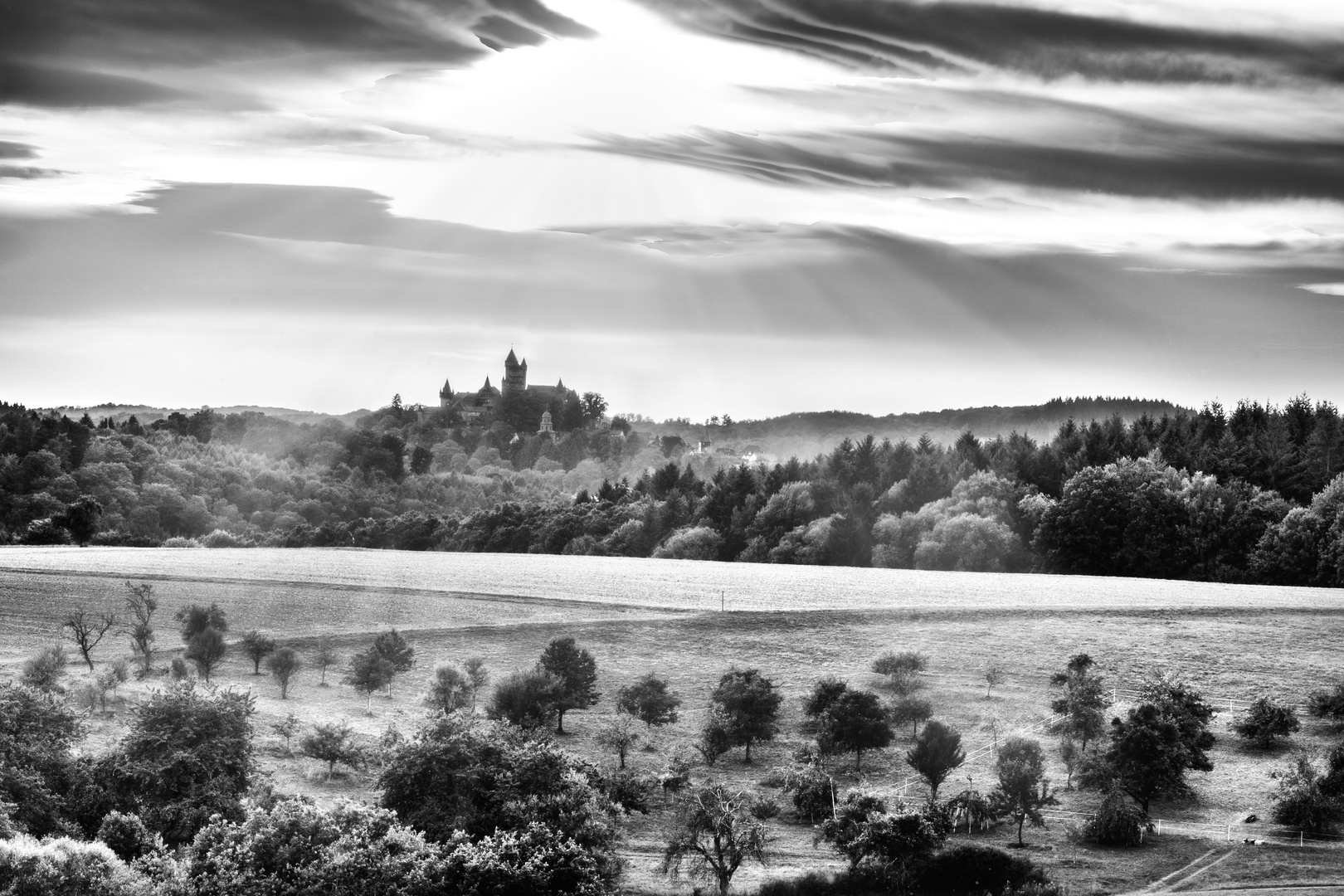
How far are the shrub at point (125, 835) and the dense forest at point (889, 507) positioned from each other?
88100mm

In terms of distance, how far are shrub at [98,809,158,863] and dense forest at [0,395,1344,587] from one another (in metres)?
88.1

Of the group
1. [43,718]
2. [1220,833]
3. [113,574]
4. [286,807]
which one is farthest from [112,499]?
[1220,833]

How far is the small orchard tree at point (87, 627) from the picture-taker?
6128cm

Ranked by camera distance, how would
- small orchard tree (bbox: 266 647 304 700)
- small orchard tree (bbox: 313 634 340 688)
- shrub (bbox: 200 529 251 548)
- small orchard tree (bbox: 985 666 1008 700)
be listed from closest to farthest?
small orchard tree (bbox: 266 647 304 700)
small orchard tree (bbox: 985 666 1008 700)
small orchard tree (bbox: 313 634 340 688)
shrub (bbox: 200 529 251 548)

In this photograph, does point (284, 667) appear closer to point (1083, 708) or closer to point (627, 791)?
point (627, 791)

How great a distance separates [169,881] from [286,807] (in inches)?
149

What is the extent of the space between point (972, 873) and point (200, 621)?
4405 centimetres

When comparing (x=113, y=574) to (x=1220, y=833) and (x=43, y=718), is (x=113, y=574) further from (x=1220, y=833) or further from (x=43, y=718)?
(x=1220, y=833)

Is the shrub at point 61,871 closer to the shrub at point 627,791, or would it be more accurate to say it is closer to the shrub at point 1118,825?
the shrub at point 627,791

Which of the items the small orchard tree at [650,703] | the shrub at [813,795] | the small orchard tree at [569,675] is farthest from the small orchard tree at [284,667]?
the shrub at [813,795]

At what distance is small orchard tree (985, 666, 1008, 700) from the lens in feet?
193

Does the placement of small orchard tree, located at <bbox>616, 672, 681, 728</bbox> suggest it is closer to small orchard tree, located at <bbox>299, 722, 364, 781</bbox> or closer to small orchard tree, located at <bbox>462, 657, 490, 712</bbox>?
small orchard tree, located at <bbox>462, 657, 490, 712</bbox>

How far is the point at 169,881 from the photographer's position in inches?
1383

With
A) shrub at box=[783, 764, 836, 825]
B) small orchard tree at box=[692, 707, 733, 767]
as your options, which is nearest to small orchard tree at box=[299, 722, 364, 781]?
small orchard tree at box=[692, 707, 733, 767]
